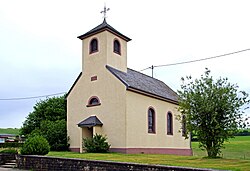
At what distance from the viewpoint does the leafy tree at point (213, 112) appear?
1772 cm

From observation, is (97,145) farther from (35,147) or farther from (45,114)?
(45,114)

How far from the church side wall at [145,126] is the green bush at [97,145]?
1773 mm

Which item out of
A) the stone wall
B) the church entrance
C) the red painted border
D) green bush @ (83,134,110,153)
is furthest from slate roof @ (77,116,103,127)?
the stone wall

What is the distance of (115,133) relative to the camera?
23312mm

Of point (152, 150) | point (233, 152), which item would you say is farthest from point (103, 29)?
point (233, 152)

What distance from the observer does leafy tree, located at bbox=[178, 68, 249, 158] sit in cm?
1772

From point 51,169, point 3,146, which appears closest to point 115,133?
point 51,169

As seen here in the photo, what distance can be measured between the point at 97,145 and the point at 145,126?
4.62 meters

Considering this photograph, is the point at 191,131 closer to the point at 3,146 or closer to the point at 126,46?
the point at 126,46

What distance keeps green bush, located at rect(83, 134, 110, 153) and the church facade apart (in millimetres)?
849

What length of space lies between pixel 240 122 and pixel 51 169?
10987mm

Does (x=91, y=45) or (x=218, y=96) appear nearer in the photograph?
(x=218, y=96)

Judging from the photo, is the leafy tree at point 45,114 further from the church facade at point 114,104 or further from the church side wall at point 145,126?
the church side wall at point 145,126

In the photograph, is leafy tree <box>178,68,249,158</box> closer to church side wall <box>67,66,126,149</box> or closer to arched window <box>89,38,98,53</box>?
church side wall <box>67,66,126,149</box>
